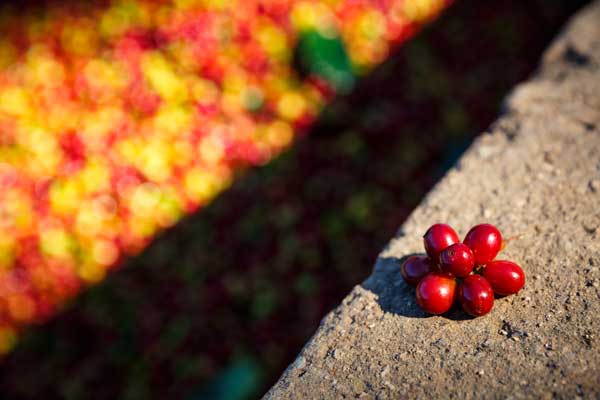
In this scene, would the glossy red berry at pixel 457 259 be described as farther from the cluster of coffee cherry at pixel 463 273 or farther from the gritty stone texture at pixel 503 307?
the gritty stone texture at pixel 503 307

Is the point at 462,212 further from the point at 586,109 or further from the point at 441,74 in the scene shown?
the point at 441,74

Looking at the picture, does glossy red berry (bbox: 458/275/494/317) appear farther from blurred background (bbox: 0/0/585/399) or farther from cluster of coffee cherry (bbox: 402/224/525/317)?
blurred background (bbox: 0/0/585/399)

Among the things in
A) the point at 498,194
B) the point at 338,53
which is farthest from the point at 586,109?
the point at 338,53

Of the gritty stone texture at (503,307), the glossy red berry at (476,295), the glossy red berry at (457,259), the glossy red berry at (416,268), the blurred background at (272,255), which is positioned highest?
the glossy red berry at (457,259)

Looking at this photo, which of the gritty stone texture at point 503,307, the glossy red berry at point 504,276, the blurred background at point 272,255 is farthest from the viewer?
Result: the blurred background at point 272,255

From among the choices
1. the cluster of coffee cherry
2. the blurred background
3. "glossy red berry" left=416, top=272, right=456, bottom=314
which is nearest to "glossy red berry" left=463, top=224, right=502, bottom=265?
the cluster of coffee cherry

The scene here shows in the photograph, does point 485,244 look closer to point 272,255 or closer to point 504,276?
point 504,276

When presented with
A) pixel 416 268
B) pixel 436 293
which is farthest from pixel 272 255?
pixel 436 293

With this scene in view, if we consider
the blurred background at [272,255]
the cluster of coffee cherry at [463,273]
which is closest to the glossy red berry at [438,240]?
the cluster of coffee cherry at [463,273]
